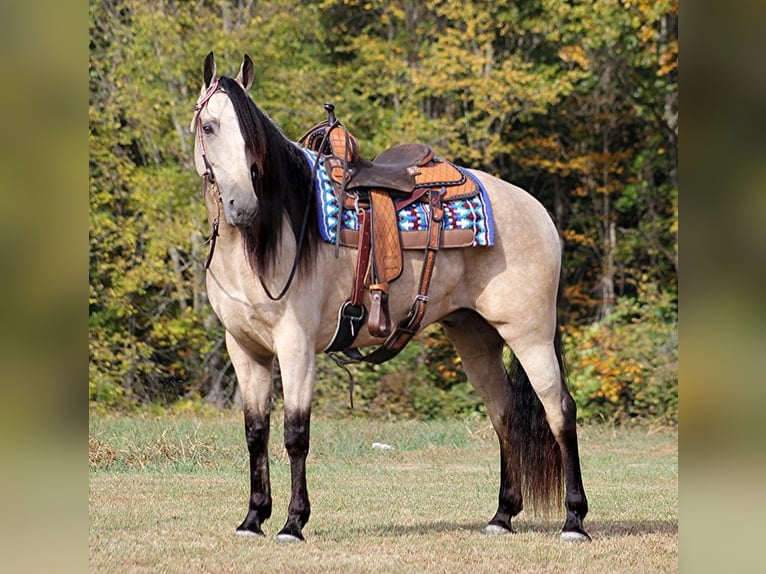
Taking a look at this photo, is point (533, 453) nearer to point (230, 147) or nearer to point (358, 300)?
point (358, 300)

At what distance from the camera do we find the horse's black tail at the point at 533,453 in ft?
20.5

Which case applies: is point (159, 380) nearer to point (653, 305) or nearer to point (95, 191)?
point (95, 191)

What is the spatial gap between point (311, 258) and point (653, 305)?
10515mm

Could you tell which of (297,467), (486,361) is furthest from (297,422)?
(486,361)

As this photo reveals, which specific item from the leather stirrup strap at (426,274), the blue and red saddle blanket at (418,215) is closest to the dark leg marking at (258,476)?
the leather stirrup strap at (426,274)

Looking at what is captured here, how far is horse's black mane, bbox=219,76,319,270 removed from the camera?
5355mm

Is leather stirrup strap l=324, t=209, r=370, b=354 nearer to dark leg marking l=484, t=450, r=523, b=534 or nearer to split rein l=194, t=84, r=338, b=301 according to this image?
split rein l=194, t=84, r=338, b=301

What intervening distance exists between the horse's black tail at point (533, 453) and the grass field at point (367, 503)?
222mm

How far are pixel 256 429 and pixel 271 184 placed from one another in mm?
1293

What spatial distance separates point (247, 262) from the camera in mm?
5633

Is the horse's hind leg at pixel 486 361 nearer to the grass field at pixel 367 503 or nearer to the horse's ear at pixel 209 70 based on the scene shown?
the grass field at pixel 367 503

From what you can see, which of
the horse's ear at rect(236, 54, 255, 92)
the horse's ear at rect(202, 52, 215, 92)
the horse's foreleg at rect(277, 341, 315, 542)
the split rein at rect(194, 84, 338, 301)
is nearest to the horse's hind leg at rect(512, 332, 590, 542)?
the horse's foreleg at rect(277, 341, 315, 542)
